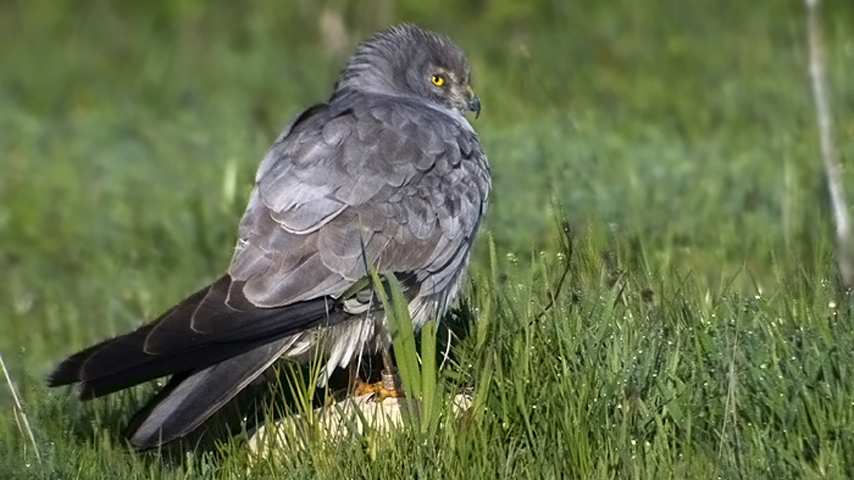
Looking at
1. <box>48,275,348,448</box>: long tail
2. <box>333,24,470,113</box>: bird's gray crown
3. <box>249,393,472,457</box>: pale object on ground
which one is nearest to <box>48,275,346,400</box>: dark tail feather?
<box>48,275,348,448</box>: long tail

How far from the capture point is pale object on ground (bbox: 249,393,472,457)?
3.86 meters

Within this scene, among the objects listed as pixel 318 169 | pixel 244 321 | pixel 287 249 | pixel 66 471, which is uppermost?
pixel 318 169

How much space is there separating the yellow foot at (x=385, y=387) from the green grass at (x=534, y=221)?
0.26 meters

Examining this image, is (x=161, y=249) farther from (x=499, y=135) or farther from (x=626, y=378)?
(x=626, y=378)

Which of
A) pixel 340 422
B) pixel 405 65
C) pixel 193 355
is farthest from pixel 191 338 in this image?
pixel 405 65

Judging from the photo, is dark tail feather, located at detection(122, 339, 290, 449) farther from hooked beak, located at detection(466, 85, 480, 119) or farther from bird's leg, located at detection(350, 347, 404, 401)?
hooked beak, located at detection(466, 85, 480, 119)

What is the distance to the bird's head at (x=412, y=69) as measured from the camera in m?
5.18

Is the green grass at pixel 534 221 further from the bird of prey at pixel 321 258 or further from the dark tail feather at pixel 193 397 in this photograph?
the bird of prey at pixel 321 258

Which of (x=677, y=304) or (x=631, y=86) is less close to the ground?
(x=631, y=86)

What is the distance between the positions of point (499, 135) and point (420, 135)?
12.8 feet

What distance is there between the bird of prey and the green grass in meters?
0.25

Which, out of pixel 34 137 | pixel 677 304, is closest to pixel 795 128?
pixel 677 304

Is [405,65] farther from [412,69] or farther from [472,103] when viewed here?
[472,103]

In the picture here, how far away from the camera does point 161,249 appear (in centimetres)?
755
